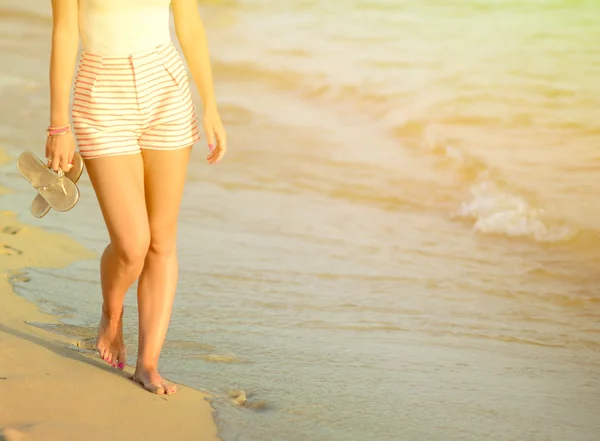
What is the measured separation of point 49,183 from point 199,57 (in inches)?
23.9

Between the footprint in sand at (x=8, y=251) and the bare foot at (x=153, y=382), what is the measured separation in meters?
1.84

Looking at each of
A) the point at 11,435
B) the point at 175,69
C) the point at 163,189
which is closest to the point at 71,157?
the point at 163,189

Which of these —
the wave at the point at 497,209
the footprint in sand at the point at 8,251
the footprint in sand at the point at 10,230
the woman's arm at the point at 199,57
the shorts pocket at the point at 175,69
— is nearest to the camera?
the shorts pocket at the point at 175,69

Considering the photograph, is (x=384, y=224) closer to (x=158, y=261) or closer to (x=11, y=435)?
(x=158, y=261)

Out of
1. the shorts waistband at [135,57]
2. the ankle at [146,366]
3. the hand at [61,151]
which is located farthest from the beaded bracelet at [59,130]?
the ankle at [146,366]

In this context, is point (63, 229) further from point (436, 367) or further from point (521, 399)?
point (521, 399)

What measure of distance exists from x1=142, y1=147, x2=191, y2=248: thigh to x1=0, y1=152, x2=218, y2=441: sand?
1.49 ft

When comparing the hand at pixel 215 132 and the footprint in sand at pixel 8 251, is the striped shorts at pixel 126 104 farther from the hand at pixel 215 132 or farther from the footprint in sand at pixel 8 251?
the footprint in sand at pixel 8 251

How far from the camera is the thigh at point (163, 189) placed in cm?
296

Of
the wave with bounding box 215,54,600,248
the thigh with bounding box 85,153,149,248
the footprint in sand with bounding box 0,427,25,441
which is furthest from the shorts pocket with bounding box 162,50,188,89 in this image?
the wave with bounding box 215,54,600,248

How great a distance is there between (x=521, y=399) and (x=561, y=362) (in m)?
0.65

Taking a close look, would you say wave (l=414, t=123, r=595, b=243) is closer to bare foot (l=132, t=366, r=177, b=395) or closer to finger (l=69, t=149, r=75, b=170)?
bare foot (l=132, t=366, r=177, b=395)

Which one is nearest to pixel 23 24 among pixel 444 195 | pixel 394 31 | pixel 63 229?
pixel 394 31

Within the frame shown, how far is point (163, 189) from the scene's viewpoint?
3.00 m
